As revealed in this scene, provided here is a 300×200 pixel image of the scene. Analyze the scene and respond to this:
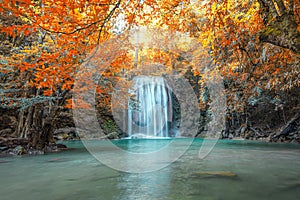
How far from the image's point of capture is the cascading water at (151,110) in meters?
18.1

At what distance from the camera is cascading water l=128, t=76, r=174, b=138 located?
18.1 metres

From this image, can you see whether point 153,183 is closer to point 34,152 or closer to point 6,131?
point 34,152

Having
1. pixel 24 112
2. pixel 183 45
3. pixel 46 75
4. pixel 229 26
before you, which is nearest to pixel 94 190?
pixel 46 75

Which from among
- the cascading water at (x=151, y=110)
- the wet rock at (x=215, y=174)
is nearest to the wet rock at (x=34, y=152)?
the wet rock at (x=215, y=174)

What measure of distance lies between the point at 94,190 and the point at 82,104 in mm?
5367

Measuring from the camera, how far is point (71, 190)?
320 cm

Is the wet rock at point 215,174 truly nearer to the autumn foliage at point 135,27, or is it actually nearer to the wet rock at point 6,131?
the autumn foliage at point 135,27

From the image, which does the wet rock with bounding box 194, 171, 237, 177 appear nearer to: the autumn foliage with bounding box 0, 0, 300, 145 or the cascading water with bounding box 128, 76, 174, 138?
the autumn foliage with bounding box 0, 0, 300, 145

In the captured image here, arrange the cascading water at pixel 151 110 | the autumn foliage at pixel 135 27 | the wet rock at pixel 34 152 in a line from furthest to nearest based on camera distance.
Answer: the cascading water at pixel 151 110 < the wet rock at pixel 34 152 < the autumn foliage at pixel 135 27

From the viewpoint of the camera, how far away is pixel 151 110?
18.5 metres

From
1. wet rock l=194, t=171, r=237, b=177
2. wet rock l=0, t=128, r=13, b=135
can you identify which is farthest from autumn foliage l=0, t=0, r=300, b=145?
wet rock l=0, t=128, r=13, b=135

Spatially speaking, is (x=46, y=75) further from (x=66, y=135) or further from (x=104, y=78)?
(x=66, y=135)

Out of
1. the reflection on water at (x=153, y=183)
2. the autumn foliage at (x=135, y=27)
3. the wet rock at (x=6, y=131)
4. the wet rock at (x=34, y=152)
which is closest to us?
the autumn foliage at (x=135, y=27)

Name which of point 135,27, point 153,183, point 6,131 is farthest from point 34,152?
point 153,183
